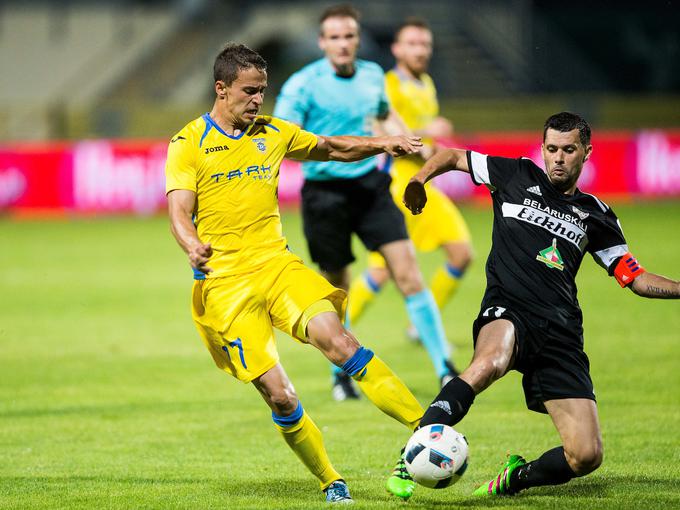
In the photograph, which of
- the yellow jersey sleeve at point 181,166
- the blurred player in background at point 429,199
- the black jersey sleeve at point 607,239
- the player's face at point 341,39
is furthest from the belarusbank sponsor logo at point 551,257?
the blurred player in background at point 429,199

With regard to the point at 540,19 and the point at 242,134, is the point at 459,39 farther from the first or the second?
the point at 242,134

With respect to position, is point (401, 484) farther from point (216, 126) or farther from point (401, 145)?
point (216, 126)

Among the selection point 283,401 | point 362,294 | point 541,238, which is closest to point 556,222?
point 541,238

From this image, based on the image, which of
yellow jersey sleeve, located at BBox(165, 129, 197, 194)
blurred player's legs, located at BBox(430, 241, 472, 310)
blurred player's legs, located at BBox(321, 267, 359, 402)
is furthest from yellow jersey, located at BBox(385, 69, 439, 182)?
yellow jersey sleeve, located at BBox(165, 129, 197, 194)

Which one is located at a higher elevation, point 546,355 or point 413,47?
point 413,47

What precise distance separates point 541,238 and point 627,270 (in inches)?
18.8

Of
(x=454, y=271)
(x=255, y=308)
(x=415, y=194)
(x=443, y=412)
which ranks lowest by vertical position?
(x=454, y=271)


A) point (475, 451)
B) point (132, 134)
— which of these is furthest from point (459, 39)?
point (475, 451)

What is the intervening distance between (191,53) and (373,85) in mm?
23879

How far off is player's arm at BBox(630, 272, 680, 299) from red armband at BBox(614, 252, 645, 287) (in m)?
0.02

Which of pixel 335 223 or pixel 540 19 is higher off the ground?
pixel 540 19

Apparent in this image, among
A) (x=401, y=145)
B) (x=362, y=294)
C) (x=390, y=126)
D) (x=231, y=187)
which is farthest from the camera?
(x=362, y=294)

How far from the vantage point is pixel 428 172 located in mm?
5844

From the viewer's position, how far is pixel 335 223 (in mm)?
8523
